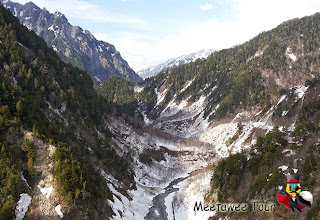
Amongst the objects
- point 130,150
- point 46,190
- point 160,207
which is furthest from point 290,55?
point 46,190

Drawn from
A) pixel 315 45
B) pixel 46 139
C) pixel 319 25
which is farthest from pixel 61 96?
pixel 319 25

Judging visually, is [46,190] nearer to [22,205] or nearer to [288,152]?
[22,205]

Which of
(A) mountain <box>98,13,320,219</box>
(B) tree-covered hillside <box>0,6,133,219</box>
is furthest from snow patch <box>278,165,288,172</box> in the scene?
(B) tree-covered hillside <box>0,6,133,219</box>

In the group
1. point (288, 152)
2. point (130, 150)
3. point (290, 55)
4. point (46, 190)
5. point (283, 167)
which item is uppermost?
point (290, 55)

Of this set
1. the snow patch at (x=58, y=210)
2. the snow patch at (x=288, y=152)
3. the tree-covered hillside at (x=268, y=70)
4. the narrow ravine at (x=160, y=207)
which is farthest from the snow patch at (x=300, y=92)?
the snow patch at (x=58, y=210)

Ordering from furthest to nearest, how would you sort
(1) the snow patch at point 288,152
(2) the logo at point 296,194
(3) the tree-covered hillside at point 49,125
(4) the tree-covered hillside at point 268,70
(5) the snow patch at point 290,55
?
(5) the snow patch at point 290,55 → (4) the tree-covered hillside at point 268,70 → (1) the snow patch at point 288,152 → (3) the tree-covered hillside at point 49,125 → (2) the logo at point 296,194

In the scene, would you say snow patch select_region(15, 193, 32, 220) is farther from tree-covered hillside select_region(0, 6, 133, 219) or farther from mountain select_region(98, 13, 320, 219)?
mountain select_region(98, 13, 320, 219)

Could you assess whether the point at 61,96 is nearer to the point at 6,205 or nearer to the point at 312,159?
the point at 6,205

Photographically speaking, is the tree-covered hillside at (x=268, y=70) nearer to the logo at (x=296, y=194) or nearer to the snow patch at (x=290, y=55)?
the snow patch at (x=290, y=55)

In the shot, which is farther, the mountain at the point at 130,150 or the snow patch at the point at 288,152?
the snow patch at the point at 288,152
